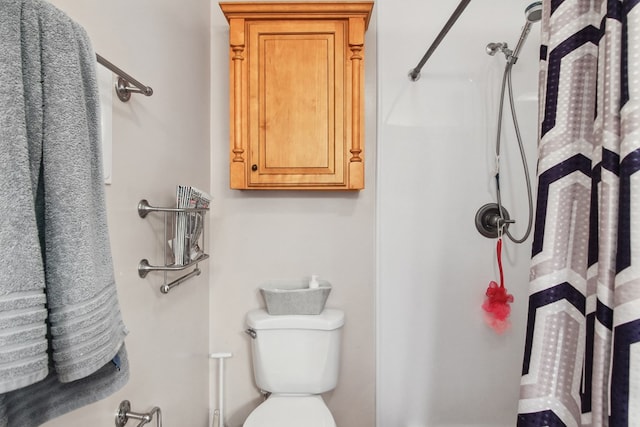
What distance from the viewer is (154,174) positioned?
102cm

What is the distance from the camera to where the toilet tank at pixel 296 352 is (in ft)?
4.55

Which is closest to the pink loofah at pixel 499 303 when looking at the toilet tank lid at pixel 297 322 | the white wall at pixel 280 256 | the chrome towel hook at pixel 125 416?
the white wall at pixel 280 256

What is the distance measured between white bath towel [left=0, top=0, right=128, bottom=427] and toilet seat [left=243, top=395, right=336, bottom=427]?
83 cm

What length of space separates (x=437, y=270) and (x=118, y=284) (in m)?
1.23

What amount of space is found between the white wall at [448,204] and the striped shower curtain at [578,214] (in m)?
0.98

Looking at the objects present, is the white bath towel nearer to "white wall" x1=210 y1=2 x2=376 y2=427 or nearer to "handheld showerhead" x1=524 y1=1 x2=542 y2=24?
"white wall" x1=210 y1=2 x2=376 y2=427

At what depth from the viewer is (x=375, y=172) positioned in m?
1.54

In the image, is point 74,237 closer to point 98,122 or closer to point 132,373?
point 98,122

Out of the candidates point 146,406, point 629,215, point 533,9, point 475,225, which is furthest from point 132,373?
point 533,9

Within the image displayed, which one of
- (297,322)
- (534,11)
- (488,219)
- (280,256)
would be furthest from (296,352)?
(534,11)

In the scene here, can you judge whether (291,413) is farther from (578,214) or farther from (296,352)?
(578,214)

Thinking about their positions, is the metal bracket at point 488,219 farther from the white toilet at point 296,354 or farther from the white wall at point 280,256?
the white toilet at point 296,354

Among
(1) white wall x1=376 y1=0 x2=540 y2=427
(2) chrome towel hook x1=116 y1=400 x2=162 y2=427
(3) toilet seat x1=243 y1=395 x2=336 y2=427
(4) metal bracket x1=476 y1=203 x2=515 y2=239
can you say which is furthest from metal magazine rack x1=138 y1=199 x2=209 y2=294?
(4) metal bracket x1=476 y1=203 x2=515 y2=239

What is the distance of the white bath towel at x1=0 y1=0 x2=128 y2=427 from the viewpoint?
0.39 meters
